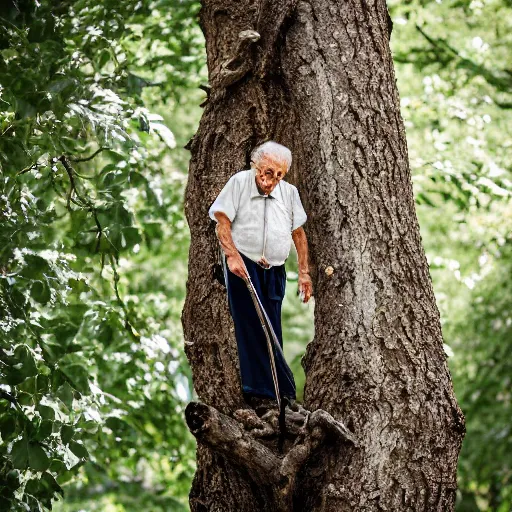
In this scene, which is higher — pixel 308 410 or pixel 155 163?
pixel 155 163

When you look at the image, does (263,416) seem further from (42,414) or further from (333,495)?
(42,414)

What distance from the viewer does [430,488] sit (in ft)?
11.4

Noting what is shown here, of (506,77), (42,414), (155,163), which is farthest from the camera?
(506,77)

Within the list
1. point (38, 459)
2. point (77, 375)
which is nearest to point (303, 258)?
point (38, 459)

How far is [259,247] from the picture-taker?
372 centimetres

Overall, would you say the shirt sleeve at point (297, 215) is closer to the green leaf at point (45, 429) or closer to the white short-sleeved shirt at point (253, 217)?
the white short-sleeved shirt at point (253, 217)

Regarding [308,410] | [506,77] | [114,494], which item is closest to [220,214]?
[308,410]

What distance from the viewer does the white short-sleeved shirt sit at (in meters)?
3.72

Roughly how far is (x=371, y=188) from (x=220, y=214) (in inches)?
26.4

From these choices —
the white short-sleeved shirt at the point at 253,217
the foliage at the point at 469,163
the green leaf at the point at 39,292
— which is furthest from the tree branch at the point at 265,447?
the foliage at the point at 469,163

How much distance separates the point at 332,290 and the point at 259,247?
14.0 inches

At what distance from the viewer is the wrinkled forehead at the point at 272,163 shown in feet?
12.3

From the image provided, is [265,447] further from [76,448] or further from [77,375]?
[77,375]

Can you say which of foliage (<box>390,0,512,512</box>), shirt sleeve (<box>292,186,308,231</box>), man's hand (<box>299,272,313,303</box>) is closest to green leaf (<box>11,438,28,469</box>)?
man's hand (<box>299,272,313,303</box>)
